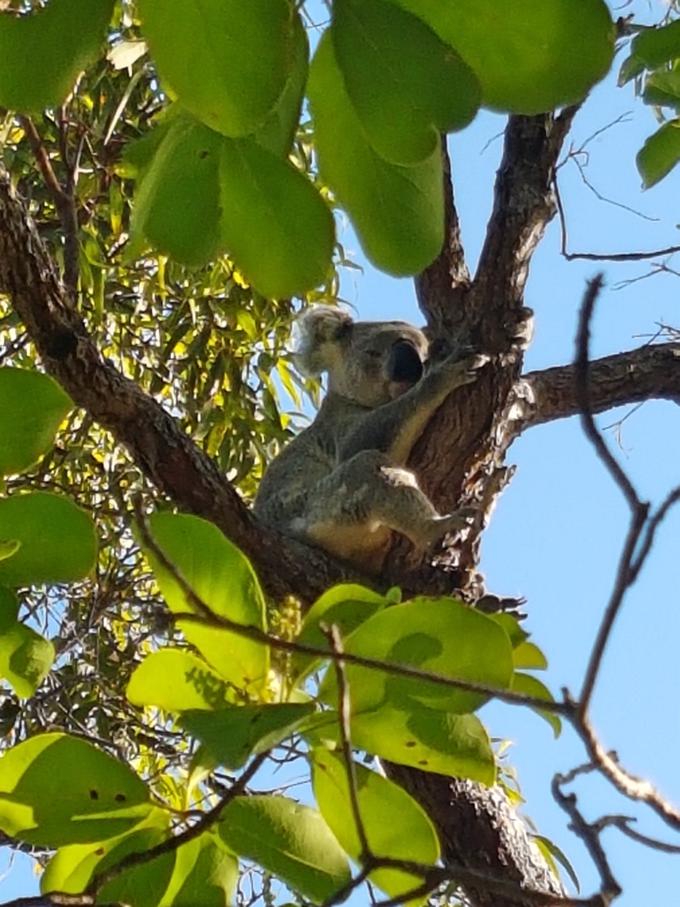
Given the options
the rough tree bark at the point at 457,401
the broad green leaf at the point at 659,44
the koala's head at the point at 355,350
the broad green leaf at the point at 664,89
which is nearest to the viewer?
the broad green leaf at the point at 659,44

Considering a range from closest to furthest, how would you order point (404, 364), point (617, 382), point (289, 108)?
point (289, 108) < point (617, 382) < point (404, 364)

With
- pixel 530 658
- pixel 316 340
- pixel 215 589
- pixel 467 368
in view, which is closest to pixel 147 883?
pixel 215 589

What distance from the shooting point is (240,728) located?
0.49 metres

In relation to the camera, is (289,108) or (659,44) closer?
(289,108)

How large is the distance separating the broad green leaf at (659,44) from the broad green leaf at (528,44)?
0.24m

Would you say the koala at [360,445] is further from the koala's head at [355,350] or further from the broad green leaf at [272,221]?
the broad green leaf at [272,221]

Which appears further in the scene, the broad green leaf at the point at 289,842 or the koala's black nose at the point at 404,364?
the koala's black nose at the point at 404,364

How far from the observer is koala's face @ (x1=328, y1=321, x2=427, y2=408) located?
3107 millimetres

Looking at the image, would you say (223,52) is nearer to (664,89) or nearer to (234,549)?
(234,549)

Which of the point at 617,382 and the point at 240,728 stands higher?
the point at 617,382

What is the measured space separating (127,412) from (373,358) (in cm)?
154

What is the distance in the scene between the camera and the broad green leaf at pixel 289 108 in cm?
50

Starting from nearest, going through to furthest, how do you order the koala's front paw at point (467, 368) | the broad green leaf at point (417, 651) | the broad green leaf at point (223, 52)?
the broad green leaf at point (223, 52) → the broad green leaf at point (417, 651) → the koala's front paw at point (467, 368)

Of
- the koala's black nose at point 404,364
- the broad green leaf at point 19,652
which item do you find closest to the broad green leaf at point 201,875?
the broad green leaf at point 19,652
